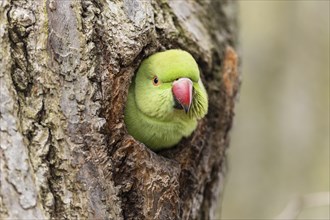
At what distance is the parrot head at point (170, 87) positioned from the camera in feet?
11.4

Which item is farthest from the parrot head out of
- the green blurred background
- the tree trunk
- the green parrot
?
the green blurred background

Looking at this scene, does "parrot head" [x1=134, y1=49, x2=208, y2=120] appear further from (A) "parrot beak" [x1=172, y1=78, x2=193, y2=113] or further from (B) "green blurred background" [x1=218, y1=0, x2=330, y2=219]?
(B) "green blurred background" [x1=218, y1=0, x2=330, y2=219]

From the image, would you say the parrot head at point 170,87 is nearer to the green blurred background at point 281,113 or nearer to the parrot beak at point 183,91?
the parrot beak at point 183,91

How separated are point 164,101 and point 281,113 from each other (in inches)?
192

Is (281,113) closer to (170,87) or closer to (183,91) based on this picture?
(170,87)

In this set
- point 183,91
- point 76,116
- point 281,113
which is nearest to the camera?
point 76,116

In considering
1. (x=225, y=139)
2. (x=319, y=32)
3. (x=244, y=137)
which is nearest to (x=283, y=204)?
(x=244, y=137)

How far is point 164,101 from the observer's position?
143 inches

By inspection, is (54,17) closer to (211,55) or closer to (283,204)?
(211,55)

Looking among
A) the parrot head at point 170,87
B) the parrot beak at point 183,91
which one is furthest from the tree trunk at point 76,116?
the parrot beak at point 183,91

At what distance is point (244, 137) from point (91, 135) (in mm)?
5557

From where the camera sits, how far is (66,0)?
128 inches

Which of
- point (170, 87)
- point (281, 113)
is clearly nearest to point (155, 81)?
point (170, 87)

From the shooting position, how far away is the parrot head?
347cm
